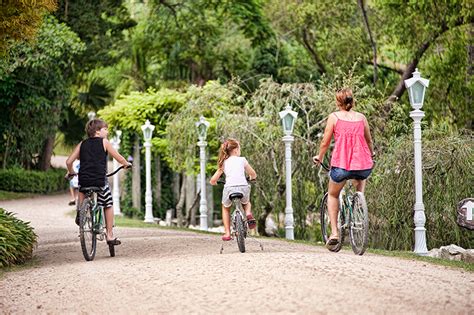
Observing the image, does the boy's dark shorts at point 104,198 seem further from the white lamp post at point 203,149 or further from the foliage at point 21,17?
the white lamp post at point 203,149

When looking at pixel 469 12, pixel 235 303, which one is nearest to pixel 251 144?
pixel 469 12

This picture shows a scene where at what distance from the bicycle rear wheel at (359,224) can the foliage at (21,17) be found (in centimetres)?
543

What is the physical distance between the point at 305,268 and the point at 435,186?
27.1 ft

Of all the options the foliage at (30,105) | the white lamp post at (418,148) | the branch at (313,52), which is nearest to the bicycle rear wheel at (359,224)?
the white lamp post at (418,148)

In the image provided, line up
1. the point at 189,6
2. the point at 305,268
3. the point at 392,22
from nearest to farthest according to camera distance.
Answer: the point at 305,268 → the point at 392,22 → the point at 189,6

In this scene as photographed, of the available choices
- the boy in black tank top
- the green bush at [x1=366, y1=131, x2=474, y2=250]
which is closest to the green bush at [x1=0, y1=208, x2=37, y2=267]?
the boy in black tank top

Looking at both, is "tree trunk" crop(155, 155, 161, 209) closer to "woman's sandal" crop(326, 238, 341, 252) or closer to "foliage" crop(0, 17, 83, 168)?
"foliage" crop(0, 17, 83, 168)

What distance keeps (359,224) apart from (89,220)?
11.0 feet

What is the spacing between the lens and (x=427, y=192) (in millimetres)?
17547

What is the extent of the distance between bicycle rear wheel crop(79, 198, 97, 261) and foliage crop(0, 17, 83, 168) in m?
22.8

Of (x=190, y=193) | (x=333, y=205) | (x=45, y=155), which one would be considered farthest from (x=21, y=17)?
(x=45, y=155)

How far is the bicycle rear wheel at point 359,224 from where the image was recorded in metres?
11.1

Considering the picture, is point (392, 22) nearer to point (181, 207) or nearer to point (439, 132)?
point (181, 207)

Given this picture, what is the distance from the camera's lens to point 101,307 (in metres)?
8.55
